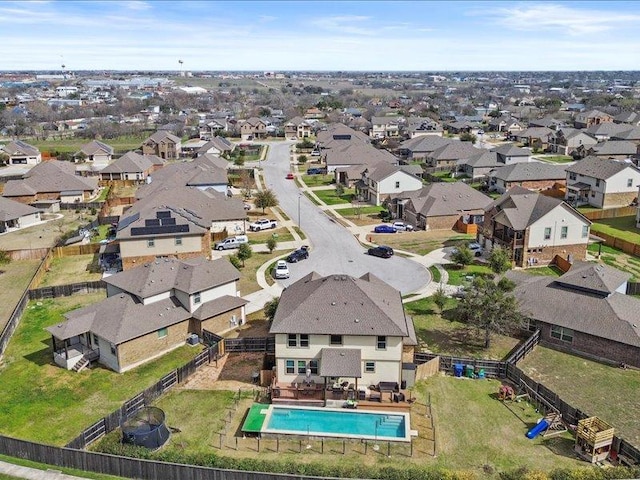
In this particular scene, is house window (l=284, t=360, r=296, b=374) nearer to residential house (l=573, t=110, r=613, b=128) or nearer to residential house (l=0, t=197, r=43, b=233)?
residential house (l=0, t=197, r=43, b=233)

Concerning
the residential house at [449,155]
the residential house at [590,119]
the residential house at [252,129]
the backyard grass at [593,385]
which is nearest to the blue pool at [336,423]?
the backyard grass at [593,385]

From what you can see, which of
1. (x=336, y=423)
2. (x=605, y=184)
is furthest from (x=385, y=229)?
(x=336, y=423)

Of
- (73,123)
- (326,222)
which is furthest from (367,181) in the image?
(73,123)

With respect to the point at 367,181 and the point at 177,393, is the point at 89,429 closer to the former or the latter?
the point at 177,393

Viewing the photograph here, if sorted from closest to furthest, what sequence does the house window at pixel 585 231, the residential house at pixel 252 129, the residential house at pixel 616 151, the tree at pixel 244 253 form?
the tree at pixel 244 253 → the house window at pixel 585 231 → the residential house at pixel 616 151 → the residential house at pixel 252 129

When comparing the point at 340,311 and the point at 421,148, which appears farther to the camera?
the point at 421,148

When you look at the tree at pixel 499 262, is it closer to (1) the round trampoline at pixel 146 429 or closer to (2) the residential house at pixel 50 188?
(1) the round trampoline at pixel 146 429

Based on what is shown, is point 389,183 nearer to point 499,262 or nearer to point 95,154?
point 499,262
